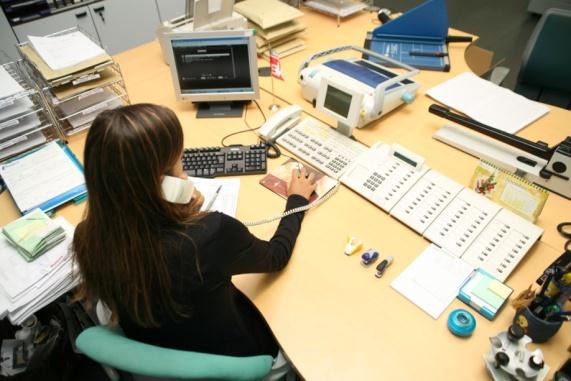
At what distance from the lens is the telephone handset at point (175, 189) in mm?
872

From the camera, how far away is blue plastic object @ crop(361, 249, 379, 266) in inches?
45.8

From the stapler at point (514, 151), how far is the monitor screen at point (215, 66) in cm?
81

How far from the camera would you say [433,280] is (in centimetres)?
112

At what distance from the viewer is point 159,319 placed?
89 centimetres

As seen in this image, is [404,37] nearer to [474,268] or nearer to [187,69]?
[187,69]

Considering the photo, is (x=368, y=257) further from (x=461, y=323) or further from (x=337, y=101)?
(x=337, y=101)

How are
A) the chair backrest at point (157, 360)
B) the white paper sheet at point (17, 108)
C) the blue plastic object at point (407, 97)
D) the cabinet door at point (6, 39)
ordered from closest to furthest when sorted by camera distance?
the chair backrest at point (157, 360) → the white paper sheet at point (17, 108) → the blue plastic object at point (407, 97) → the cabinet door at point (6, 39)

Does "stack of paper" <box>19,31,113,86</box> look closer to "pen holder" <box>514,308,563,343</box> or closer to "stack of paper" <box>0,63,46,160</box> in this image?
"stack of paper" <box>0,63,46,160</box>

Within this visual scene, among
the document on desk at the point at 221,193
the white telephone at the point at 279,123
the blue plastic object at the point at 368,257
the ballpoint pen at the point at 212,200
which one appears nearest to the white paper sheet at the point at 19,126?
the document on desk at the point at 221,193

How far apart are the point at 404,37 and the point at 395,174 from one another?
119 cm

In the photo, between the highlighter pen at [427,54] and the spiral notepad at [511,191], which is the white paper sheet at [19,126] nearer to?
the spiral notepad at [511,191]

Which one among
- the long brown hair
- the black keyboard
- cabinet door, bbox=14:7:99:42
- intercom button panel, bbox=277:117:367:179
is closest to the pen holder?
intercom button panel, bbox=277:117:367:179

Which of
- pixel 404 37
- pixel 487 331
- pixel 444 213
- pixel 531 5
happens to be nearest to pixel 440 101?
pixel 404 37

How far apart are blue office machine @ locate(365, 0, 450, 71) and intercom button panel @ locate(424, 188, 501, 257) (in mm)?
1027
